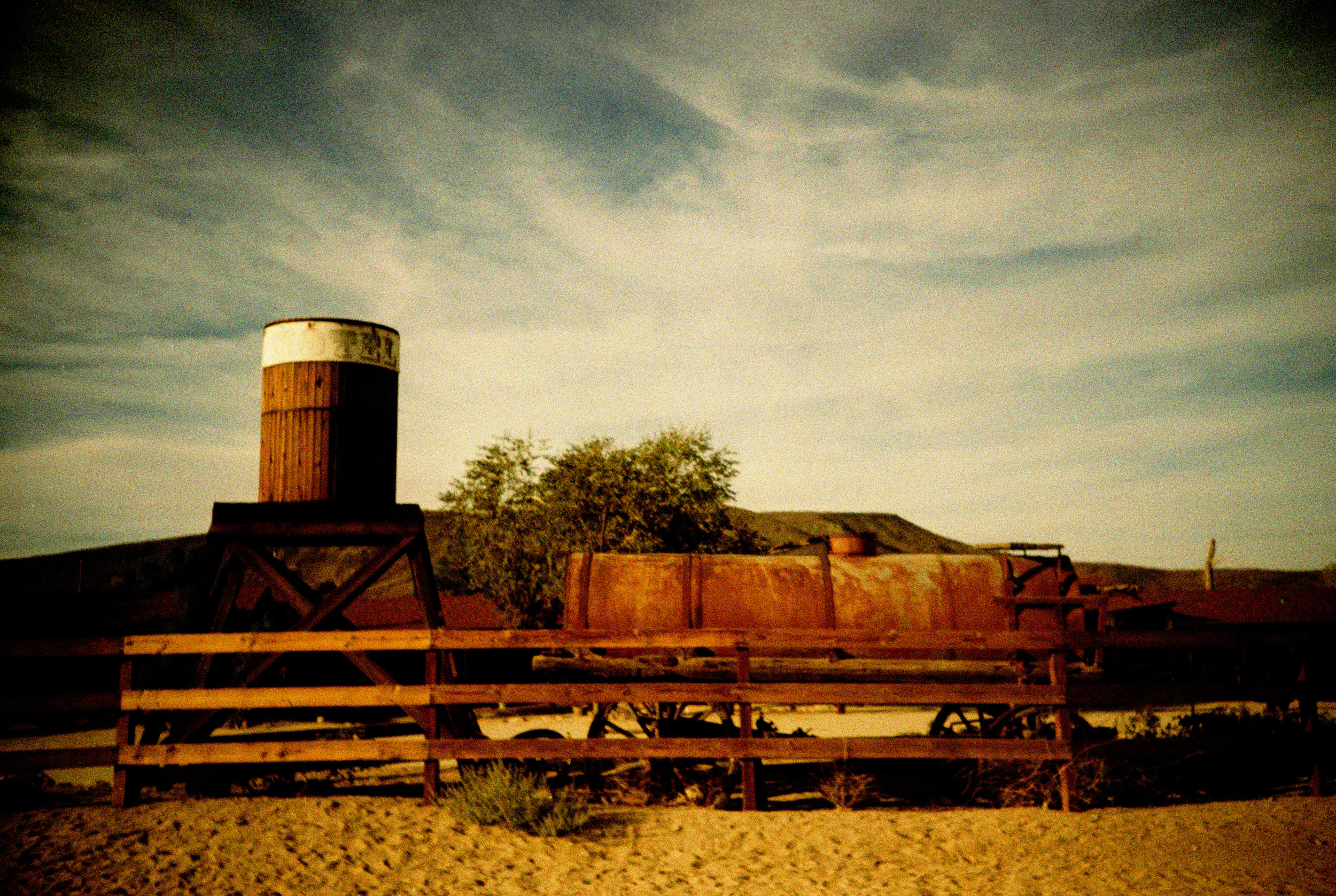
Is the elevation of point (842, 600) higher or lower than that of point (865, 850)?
higher

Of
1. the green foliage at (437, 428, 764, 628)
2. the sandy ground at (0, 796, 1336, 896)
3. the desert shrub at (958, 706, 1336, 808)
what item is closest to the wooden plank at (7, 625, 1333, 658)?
the desert shrub at (958, 706, 1336, 808)

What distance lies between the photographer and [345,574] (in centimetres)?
4153

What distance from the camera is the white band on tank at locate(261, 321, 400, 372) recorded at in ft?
27.4

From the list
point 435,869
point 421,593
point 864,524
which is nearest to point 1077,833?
point 435,869

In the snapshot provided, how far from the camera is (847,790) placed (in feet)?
26.0

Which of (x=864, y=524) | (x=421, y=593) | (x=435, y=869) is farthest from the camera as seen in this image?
(x=864, y=524)

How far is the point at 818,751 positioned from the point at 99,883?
5580mm

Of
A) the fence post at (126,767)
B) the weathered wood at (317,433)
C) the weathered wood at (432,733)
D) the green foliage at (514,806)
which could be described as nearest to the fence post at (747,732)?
the green foliage at (514,806)

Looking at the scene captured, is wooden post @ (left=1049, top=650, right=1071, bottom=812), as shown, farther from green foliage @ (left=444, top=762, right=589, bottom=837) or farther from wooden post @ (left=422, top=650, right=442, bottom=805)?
wooden post @ (left=422, top=650, right=442, bottom=805)

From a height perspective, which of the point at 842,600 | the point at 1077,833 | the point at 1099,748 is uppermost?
the point at 842,600

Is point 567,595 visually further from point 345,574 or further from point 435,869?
point 345,574

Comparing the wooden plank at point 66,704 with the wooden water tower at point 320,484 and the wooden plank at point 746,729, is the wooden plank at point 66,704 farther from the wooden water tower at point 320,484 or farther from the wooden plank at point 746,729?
the wooden plank at point 746,729

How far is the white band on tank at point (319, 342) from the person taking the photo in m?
8.35

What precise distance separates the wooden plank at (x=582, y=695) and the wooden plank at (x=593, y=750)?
349mm
